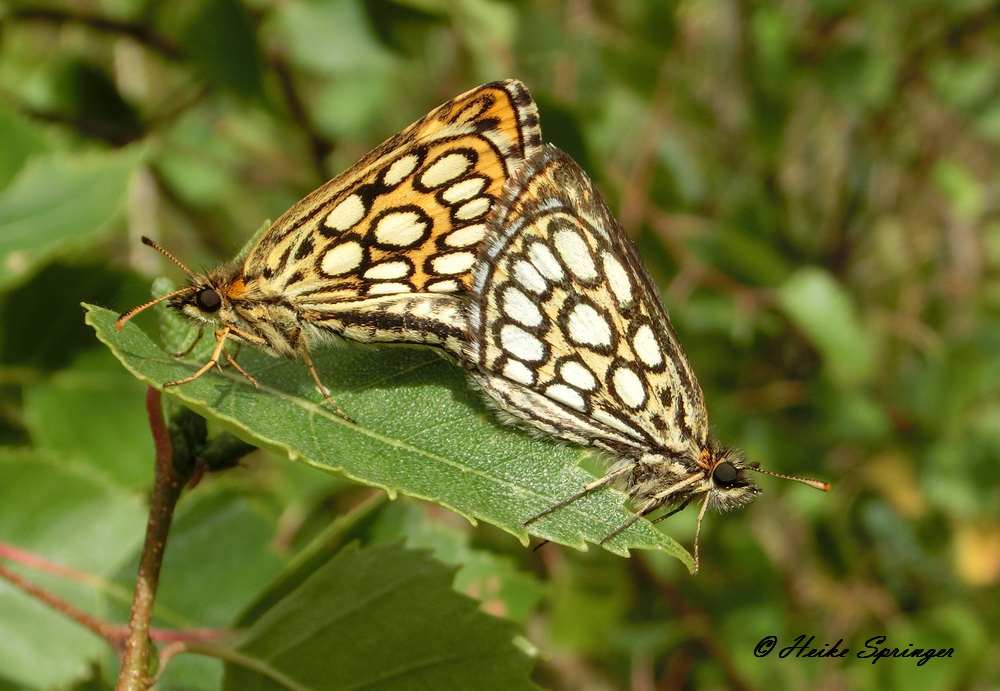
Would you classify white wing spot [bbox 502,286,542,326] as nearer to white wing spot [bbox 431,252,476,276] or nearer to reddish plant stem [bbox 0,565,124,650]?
white wing spot [bbox 431,252,476,276]

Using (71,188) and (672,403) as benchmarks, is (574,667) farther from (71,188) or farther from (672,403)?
(71,188)

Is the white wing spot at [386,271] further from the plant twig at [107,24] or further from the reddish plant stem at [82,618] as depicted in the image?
the plant twig at [107,24]

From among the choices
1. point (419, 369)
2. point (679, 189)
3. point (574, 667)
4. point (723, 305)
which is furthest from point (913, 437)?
point (419, 369)

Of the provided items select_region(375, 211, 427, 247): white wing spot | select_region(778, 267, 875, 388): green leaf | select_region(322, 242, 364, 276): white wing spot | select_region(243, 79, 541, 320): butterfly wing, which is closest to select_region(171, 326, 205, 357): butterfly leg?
select_region(243, 79, 541, 320): butterfly wing

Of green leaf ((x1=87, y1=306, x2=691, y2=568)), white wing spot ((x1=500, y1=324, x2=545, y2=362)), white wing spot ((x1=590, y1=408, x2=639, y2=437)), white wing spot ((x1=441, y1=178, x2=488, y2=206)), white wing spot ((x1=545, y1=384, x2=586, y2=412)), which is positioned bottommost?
green leaf ((x1=87, y1=306, x2=691, y2=568))

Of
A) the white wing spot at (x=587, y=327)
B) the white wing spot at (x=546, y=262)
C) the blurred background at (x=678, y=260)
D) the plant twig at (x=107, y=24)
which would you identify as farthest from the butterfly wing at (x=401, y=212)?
the plant twig at (x=107, y=24)

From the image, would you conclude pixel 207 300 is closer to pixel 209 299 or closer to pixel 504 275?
pixel 209 299

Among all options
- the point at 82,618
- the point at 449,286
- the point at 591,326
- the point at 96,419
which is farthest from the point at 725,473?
the point at 96,419

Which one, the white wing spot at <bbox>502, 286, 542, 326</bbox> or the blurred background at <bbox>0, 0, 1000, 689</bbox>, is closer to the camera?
the white wing spot at <bbox>502, 286, 542, 326</bbox>
